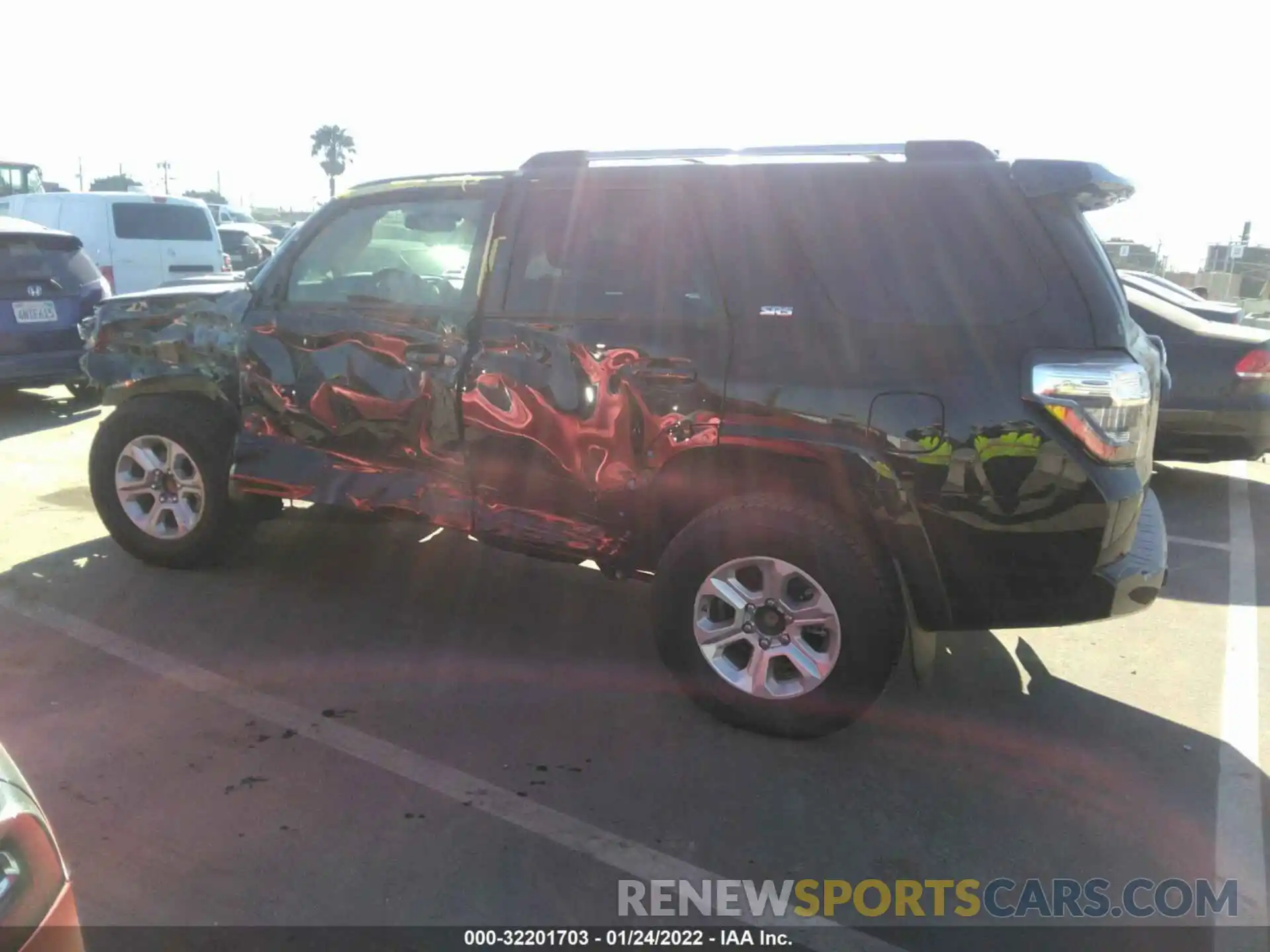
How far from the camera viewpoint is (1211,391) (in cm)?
670

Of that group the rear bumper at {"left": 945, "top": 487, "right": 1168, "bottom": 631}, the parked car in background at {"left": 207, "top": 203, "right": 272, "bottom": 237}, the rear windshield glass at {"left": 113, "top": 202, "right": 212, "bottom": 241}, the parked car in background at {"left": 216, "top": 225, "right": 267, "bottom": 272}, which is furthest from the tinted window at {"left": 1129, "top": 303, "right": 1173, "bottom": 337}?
the parked car in background at {"left": 207, "top": 203, "right": 272, "bottom": 237}

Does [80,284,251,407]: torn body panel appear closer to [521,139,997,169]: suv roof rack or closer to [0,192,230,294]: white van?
[521,139,997,169]: suv roof rack

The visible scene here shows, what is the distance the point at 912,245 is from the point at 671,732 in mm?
1910

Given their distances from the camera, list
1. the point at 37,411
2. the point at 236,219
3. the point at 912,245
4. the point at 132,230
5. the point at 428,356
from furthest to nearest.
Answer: the point at 236,219 → the point at 132,230 → the point at 37,411 → the point at 428,356 → the point at 912,245

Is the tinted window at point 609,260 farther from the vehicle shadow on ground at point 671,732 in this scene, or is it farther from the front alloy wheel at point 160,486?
the front alloy wheel at point 160,486

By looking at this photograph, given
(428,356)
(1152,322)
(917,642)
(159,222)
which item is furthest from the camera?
(159,222)

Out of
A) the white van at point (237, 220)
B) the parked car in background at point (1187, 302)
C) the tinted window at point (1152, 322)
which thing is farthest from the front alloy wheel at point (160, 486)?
the white van at point (237, 220)

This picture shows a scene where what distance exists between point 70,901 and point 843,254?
283 cm

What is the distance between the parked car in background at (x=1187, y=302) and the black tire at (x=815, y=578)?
5.21 m

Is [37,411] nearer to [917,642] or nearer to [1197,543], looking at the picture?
[917,642]

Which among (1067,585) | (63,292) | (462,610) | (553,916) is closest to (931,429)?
(1067,585)

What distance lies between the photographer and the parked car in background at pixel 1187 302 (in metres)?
7.55

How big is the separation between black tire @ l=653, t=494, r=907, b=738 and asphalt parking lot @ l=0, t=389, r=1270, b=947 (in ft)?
0.49

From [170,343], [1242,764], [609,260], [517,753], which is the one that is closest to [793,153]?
[609,260]
